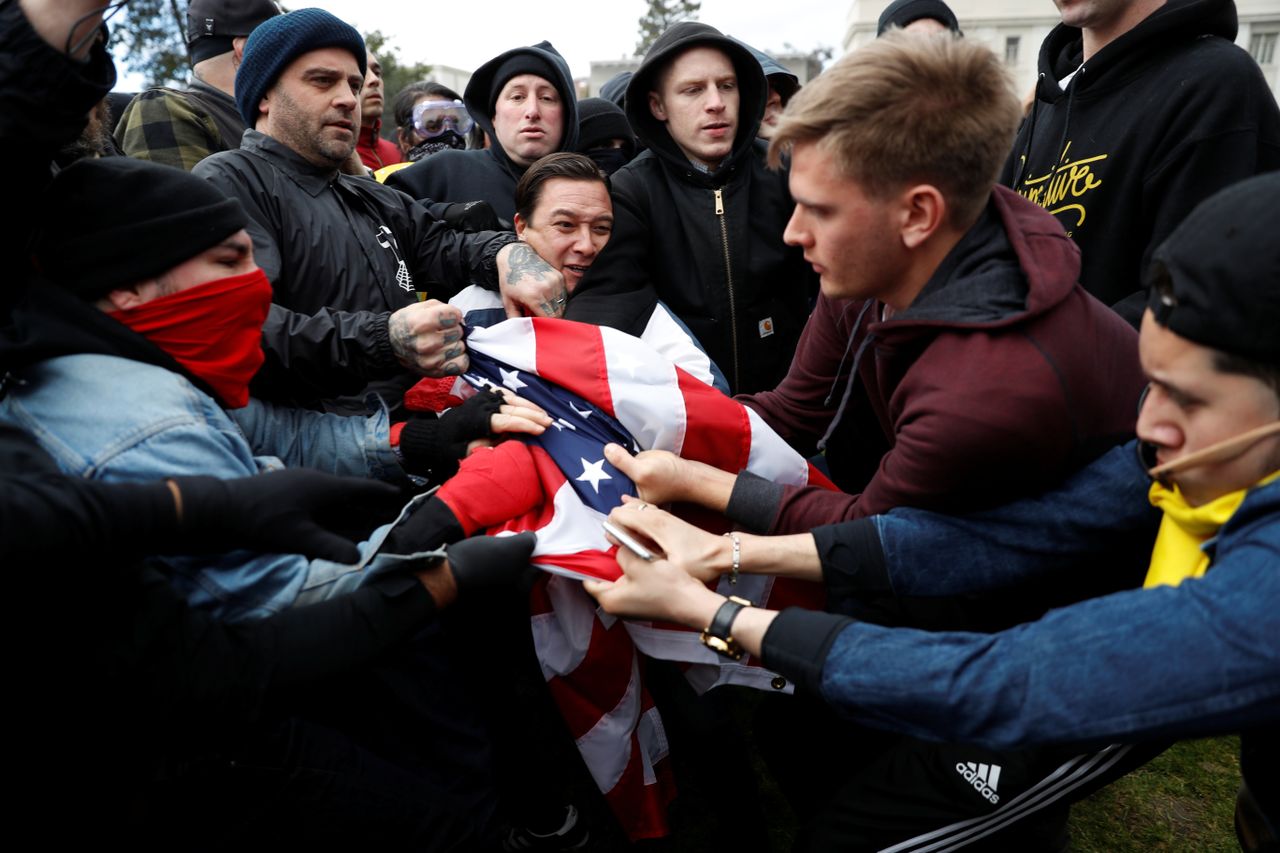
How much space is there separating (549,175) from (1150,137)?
88.4 inches

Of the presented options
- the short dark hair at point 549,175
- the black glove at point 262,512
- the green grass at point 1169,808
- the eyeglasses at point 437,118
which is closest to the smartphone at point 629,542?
the black glove at point 262,512

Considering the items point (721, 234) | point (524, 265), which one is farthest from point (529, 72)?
point (524, 265)

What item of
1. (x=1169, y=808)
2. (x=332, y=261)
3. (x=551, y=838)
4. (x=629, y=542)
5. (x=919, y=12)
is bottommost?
(x=1169, y=808)

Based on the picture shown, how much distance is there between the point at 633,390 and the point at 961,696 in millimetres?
1235

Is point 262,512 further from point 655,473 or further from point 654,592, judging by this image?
point 655,473

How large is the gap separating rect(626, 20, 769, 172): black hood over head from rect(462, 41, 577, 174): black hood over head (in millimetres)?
752

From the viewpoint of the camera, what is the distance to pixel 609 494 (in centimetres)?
239

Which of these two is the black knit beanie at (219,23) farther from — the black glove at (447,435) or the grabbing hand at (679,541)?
the grabbing hand at (679,541)

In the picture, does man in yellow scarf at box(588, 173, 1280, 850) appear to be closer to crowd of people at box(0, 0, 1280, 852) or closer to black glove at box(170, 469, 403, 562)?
crowd of people at box(0, 0, 1280, 852)

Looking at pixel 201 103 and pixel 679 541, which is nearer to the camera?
pixel 679 541

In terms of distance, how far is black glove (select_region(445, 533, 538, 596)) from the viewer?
2031 millimetres

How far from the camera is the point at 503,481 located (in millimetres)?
2332

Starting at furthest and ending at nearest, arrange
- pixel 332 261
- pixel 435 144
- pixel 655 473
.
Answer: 1. pixel 435 144
2. pixel 332 261
3. pixel 655 473

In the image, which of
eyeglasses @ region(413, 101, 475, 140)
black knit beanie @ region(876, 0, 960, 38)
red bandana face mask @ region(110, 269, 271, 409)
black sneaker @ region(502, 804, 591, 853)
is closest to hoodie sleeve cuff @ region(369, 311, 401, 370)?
red bandana face mask @ region(110, 269, 271, 409)
